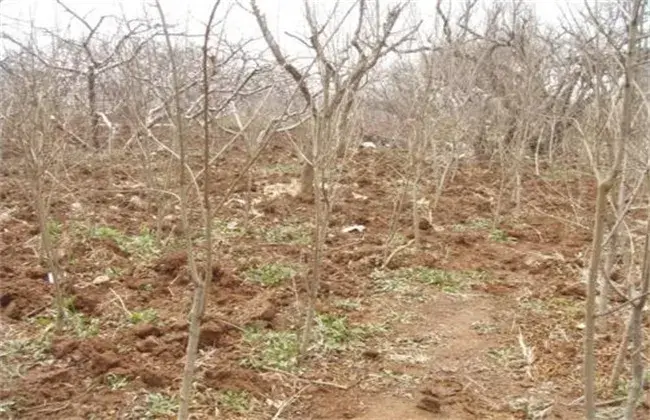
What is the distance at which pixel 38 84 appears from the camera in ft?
14.1

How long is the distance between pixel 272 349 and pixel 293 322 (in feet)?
1.67

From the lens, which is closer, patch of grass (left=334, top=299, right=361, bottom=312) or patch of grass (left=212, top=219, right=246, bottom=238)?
patch of grass (left=334, top=299, right=361, bottom=312)

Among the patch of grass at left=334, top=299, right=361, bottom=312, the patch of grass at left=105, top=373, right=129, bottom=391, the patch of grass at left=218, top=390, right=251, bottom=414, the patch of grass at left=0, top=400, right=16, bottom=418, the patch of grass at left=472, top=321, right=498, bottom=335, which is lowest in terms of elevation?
the patch of grass at left=0, top=400, right=16, bottom=418

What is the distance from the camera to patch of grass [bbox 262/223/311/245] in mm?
6531

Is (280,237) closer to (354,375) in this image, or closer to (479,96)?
(354,375)

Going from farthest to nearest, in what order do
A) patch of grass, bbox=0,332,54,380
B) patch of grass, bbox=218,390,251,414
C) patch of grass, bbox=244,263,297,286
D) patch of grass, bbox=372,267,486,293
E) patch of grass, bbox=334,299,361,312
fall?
1. patch of grass, bbox=372,267,486,293
2. patch of grass, bbox=244,263,297,286
3. patch of grass, bbox=334,299,361,312
4. patch of grass, bbox=0,332,54,380
5. patch of grass, bbox=218,390,251,414

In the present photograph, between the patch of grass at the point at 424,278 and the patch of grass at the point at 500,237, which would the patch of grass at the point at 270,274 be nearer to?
the patch of grass at the point at 424,278

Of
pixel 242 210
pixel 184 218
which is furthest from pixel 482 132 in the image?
pixel 184 218

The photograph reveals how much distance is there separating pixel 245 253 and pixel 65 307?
1.97m

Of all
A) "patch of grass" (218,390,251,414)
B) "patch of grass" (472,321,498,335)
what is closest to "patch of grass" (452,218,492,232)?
"patch of grass" (472,321,498,335)

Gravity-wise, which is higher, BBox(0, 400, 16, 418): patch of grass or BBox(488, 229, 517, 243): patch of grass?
BBox(488, 229, 517, 243): patch of grass

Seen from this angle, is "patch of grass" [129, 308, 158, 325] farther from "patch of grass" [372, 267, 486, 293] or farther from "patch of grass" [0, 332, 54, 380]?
"patch of grass" [372, 267, 486, 293]

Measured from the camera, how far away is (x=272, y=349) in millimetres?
3951

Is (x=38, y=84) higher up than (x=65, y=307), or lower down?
higher up
